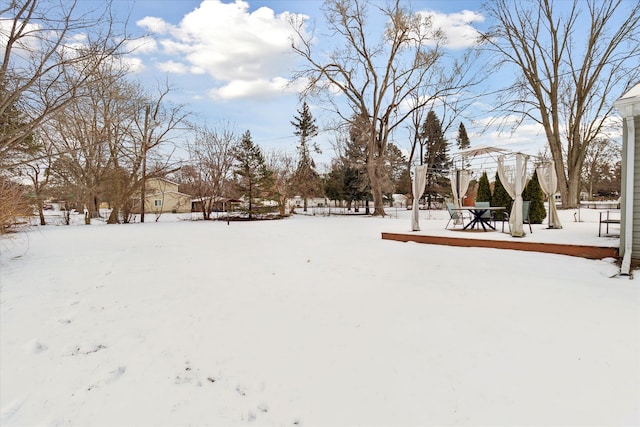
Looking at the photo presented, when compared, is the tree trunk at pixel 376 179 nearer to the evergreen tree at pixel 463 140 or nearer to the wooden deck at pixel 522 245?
the wooden deck at pixel 522 245

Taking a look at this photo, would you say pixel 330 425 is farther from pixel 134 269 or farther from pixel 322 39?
pixel 322 39

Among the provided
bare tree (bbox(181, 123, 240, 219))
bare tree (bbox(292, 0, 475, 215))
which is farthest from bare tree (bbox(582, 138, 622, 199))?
bare tree (bbox(181, 123, 240, 219))

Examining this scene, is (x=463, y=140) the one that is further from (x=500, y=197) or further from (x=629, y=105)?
(x=629, y=105)

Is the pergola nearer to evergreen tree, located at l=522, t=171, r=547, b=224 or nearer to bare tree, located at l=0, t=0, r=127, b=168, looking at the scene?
evergreen tree, located at l=522, t=171, r=547, b=224

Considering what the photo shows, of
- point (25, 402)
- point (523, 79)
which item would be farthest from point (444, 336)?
point (523, 79)

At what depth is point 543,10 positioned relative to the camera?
636 inches

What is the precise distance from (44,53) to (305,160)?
23.7m

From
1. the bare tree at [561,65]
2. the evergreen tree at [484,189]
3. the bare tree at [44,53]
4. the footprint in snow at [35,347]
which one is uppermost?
the bare tree at [561,65]

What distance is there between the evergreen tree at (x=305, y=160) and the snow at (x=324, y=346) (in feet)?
61.8

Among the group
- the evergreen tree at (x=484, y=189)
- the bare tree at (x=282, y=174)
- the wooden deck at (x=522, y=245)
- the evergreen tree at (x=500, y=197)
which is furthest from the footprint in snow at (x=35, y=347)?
the bare tree at (x=282, y=174)

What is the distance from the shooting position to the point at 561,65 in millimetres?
16359

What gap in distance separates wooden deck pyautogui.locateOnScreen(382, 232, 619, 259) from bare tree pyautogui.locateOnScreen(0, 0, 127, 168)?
23.0ft

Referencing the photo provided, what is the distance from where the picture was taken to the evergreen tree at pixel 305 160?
2397 centimetres

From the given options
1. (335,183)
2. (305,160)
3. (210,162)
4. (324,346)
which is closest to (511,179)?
(324,346)
